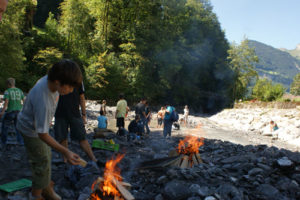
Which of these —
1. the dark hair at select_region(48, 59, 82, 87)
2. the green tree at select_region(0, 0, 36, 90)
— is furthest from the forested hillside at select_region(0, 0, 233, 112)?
the dark hair at select_region(48, 59, 82, 87)

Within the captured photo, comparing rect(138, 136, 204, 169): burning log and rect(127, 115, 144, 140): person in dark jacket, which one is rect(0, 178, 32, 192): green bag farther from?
rect(127, 115, 144, 140): person in dark jacket

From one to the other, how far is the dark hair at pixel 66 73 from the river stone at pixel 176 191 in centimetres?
248

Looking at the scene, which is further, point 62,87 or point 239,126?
point 239,126

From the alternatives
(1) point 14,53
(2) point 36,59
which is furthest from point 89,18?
(1) point 14,53

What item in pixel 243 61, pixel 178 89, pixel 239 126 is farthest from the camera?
pixel 243 61

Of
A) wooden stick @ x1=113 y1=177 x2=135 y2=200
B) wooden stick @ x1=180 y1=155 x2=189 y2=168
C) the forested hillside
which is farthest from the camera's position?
the forested hillside

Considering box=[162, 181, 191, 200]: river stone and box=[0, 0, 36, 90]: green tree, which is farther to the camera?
box=[0, 0, 36, 90]: green tree

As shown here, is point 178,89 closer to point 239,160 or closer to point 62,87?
point 239,160

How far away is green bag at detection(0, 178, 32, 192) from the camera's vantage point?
340cm

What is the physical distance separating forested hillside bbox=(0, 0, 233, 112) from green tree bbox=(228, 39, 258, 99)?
1800mm

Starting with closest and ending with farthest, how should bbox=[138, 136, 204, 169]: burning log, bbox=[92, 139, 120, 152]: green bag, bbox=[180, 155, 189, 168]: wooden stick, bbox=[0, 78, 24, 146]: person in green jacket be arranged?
1. bbox=[138, 136, 204, 169]: burning log
2. bbox=[180, 155, 189, 168]: wooden stick
3. bbox=[0, 78, 24, 146]: person in green jacket
4. bbox=[92, 139, 120, 152]: green bag

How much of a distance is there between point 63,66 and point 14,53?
2056cm

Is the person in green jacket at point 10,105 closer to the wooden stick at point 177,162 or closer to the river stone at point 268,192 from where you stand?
the wooden stick at point 177,162

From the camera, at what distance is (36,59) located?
26.1 m
